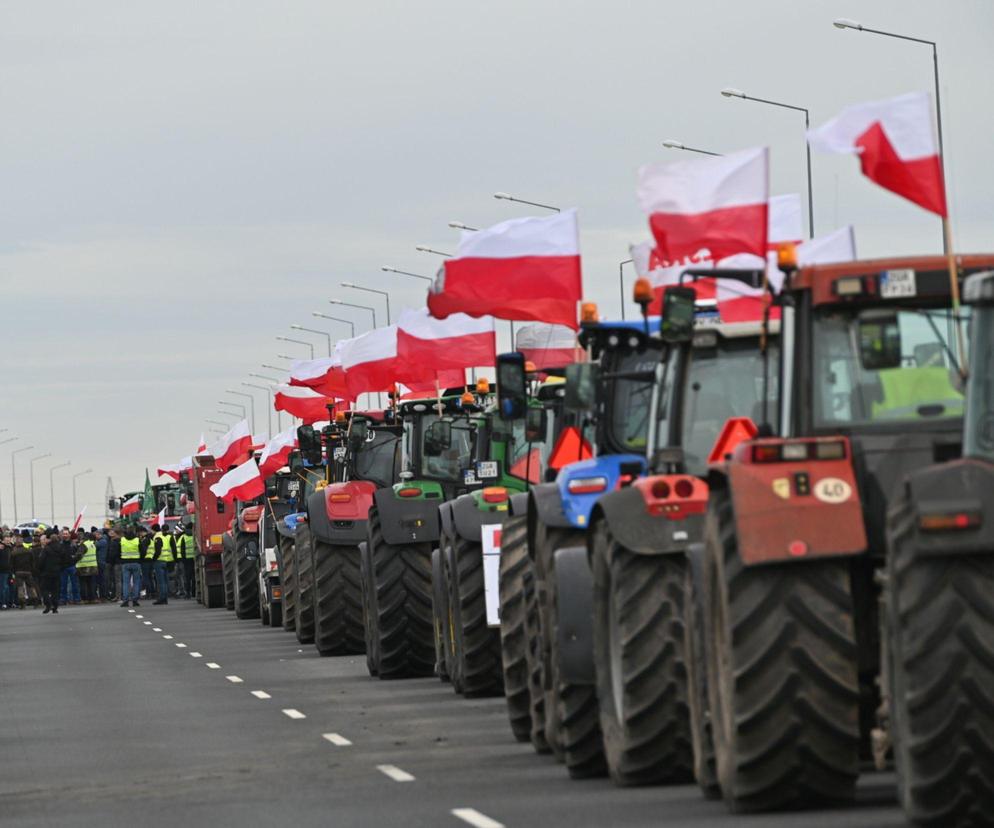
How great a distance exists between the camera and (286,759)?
17516mm

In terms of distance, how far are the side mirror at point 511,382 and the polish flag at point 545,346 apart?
968cm

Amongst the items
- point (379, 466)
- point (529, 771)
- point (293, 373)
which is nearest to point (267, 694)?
point (379, 466)

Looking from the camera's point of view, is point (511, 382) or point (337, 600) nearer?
point (511, 382)

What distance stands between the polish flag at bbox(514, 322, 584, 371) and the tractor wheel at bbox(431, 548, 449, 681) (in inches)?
137

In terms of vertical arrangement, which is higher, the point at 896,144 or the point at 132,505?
the point at 896,144

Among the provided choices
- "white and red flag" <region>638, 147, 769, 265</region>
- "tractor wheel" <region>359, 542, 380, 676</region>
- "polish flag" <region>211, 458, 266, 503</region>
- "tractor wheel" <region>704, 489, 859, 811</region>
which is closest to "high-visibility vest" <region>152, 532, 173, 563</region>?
"polish flag" <region>211, 458, 266, 503</region>

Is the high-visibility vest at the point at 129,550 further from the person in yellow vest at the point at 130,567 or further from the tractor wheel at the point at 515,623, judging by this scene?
the tractor wheel at the point at 515,623

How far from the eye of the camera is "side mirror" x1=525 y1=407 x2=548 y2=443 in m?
20.7

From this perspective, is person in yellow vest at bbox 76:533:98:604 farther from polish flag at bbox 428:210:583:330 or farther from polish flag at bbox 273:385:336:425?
polish flag at bbox 428:210:583:330

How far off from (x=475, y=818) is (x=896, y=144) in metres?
3.87

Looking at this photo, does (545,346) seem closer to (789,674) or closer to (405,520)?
(405,520)

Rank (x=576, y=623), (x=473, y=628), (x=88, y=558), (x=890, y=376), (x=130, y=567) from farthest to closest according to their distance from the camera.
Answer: (x=88, y=558) < (x=130, y=567) < (x=473, y=628) < (x=576, y=623) < (x=890, y=376)

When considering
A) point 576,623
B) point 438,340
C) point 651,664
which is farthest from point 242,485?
point 651,664

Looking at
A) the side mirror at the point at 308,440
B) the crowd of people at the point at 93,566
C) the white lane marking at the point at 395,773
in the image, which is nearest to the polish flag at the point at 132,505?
the crowd of people at the point at 93,566
